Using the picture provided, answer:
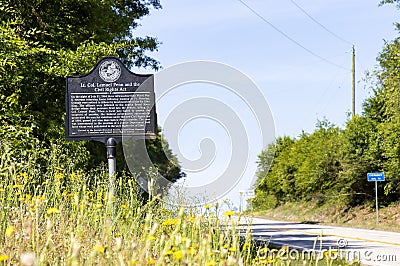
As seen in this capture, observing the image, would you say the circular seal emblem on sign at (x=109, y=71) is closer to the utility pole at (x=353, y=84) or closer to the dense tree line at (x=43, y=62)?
the dense tree line at (x=43, y=62)

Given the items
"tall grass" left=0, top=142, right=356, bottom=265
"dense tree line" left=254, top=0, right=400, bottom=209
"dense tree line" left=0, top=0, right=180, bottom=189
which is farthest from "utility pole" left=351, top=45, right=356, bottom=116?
"tall grass" left=0, top=142, right=356, bottom=265

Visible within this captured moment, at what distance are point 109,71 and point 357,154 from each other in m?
22.4

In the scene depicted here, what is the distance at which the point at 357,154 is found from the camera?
31719mm

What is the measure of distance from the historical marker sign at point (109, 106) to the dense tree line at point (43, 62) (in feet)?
4.61

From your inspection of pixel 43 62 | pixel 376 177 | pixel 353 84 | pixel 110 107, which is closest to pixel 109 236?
pixel 110 107

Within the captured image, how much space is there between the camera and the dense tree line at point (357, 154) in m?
26.8

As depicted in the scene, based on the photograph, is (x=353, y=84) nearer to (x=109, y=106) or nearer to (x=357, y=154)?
(x=357, y=154)

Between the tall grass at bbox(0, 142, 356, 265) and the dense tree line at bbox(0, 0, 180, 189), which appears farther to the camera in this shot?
the dense tree line at bbox(0, 0, 180, 189)

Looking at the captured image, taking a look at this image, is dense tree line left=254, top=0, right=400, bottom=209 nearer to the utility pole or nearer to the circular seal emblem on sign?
the utility pole

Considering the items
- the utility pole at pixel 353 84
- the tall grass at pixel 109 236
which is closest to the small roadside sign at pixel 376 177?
the utility pole at pixel 353 84

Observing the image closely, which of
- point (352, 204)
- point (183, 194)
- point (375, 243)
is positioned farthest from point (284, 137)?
point (183, 194)

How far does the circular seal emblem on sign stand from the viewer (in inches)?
448

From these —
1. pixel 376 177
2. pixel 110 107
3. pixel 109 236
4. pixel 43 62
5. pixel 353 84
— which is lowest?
pixel 109 236

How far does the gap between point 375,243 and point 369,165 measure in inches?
533
